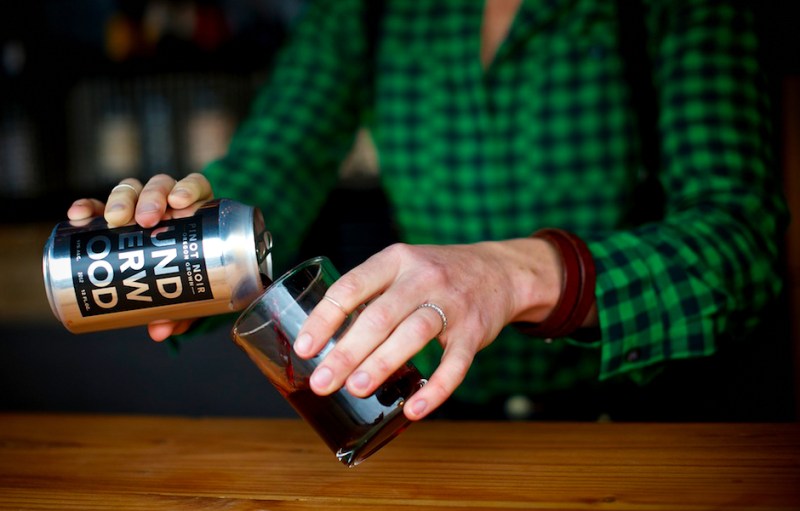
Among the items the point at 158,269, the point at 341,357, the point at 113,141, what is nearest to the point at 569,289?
the point at 341,357

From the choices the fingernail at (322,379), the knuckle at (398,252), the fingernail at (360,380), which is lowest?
the fingernail at (360,380)

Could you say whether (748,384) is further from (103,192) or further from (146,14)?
(146,14)

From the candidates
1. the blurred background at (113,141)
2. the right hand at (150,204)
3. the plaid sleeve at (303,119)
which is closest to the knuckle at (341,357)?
the right hand at (150,204)

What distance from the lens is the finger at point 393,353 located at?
22.8 inches

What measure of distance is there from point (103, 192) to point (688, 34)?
1853 millimetres

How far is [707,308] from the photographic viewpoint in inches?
34.0

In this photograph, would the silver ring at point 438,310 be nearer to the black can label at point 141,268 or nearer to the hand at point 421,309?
the hand at point 421,309

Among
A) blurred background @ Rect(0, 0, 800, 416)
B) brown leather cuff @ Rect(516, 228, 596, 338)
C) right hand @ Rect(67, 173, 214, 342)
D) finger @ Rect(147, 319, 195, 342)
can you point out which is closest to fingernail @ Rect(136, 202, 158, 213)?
right hand @ Rect(67, 173, 214, 342)

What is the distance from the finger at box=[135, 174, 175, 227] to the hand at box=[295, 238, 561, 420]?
0.67 feet

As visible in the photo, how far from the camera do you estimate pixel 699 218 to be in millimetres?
922

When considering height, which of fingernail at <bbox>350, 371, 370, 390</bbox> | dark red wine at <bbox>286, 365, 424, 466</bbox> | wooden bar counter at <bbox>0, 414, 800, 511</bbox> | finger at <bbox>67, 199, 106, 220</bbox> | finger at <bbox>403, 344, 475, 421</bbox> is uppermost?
finger at <bbox>67, 199, 106, 220</bbox>

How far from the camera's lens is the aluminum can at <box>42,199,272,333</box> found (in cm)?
66

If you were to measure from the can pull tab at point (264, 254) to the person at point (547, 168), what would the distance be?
0.08 m

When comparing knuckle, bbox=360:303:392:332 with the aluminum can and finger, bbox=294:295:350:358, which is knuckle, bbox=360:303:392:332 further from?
the aluminum can
